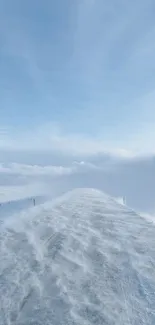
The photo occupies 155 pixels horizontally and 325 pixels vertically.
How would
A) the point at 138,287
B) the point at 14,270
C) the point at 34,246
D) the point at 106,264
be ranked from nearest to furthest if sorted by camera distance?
the point at 138,287 → the point at 14,270 → the point at 106,264 → the point at 34,246

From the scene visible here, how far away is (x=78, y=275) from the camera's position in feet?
18.5

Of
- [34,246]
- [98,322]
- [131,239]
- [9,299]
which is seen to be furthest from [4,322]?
[131,239]

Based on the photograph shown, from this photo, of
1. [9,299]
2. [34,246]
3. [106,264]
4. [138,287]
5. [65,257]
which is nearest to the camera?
[9,299]

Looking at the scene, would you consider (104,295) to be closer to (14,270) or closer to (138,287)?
(138,287)

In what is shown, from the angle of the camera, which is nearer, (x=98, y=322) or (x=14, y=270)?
(x=98, y=322)

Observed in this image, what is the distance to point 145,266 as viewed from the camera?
5969 millimetres

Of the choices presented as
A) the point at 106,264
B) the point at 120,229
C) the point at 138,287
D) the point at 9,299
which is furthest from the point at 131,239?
the point at 9,299

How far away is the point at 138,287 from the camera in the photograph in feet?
16.4

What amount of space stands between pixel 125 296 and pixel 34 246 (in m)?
3.65

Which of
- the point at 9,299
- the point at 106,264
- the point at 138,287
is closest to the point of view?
the point at 9,299

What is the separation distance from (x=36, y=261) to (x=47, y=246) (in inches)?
52.3

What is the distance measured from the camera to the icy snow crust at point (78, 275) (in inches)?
163

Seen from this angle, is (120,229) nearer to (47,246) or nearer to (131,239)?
(131,239)

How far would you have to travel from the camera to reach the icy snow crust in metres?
4.15
